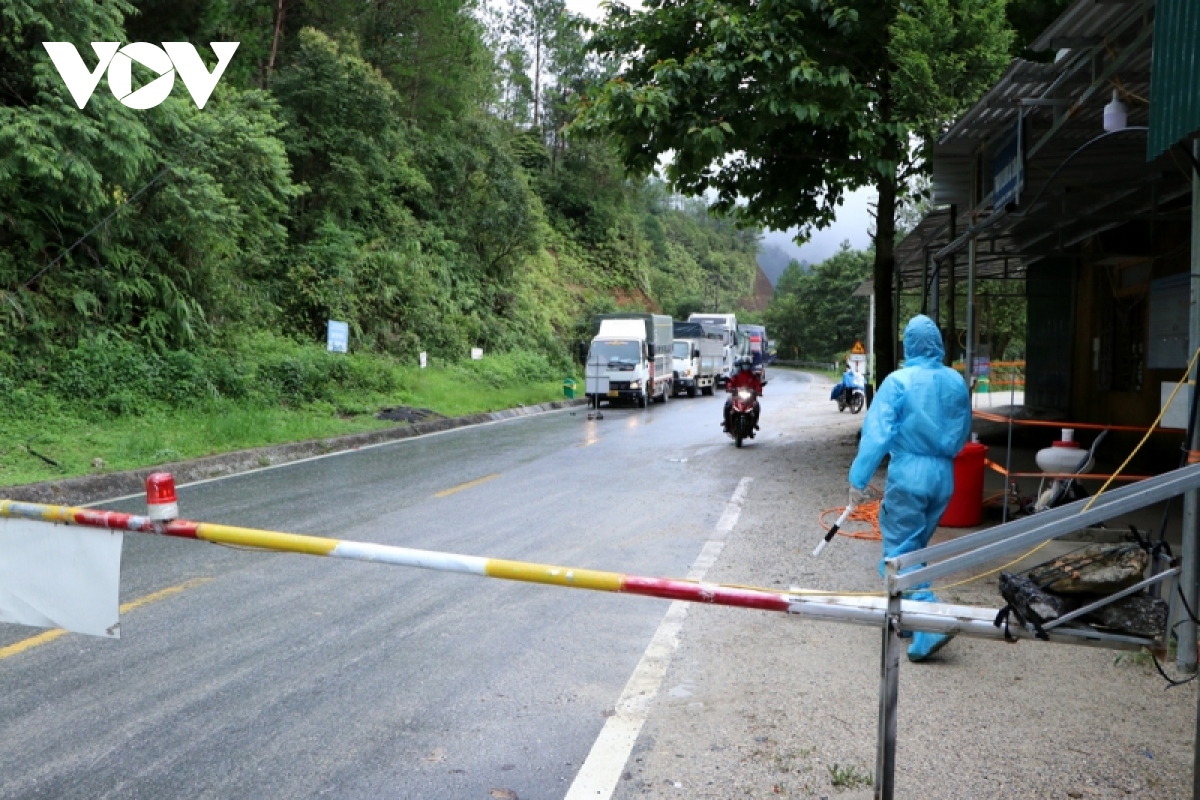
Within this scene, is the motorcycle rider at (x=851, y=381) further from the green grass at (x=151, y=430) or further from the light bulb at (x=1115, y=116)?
the light bulb at (x=1115, y=116)

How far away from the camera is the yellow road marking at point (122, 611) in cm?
521

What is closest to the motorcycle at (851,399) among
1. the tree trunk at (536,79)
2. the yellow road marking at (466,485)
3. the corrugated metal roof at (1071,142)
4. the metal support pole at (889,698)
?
the corrugated metal roof at (1071,142)

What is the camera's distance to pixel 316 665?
5094mm

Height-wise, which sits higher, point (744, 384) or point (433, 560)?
point (744, 384)

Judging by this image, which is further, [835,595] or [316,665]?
[316,665]

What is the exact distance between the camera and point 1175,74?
4496 millimetres

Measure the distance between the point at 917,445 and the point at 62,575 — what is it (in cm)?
437

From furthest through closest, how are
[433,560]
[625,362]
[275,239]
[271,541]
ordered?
[625,362]
[275,239]
[271,541]
[433,560]

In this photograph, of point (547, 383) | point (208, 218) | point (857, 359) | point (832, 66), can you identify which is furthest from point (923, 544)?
point (547, 383)

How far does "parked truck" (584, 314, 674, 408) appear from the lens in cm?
2811

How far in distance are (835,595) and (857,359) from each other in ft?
88.6

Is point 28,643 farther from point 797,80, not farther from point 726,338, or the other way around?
point 726,338

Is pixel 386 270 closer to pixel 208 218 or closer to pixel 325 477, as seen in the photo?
pixel 208 218

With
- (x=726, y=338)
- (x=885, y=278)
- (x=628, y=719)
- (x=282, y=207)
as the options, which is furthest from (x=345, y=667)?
(x=726, y=338)
